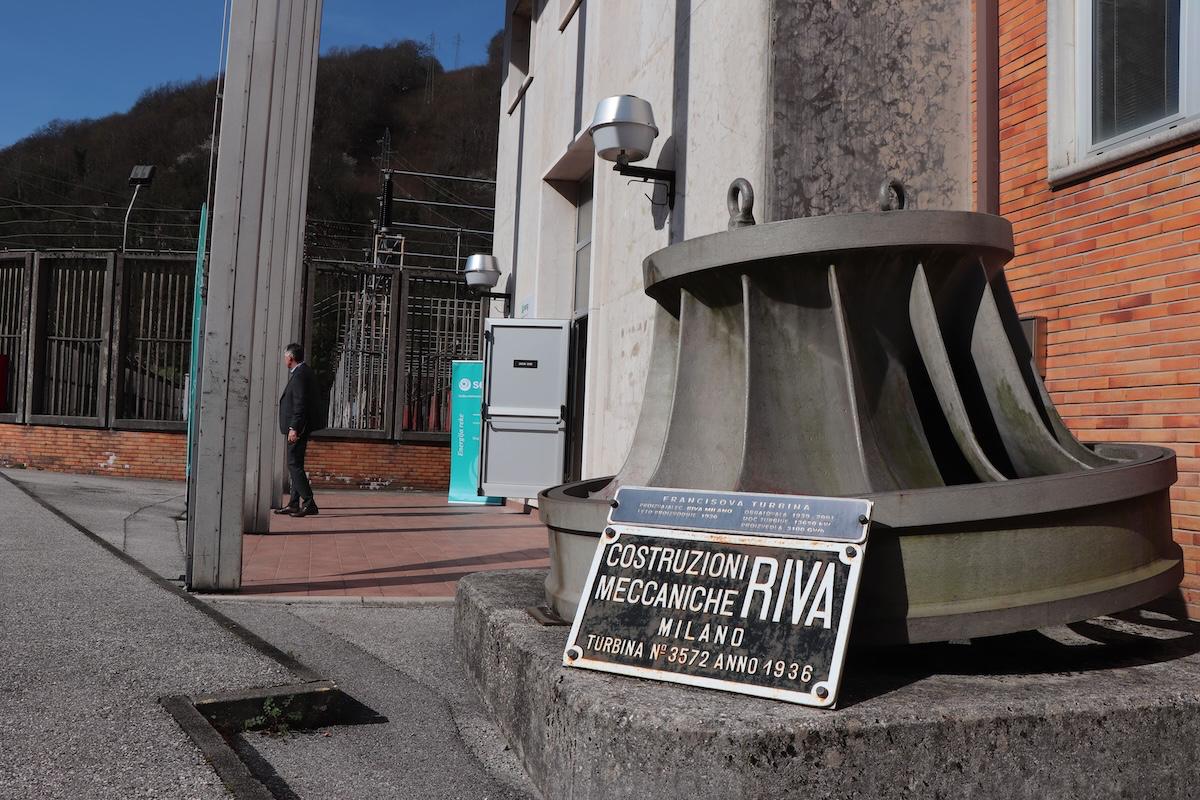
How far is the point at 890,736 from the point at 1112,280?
3681mm

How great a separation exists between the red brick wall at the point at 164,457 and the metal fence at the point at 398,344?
1.05 feet

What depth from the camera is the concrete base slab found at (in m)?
2.26

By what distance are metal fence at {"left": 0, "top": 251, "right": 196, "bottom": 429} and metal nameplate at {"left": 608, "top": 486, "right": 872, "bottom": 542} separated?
16.3 meters

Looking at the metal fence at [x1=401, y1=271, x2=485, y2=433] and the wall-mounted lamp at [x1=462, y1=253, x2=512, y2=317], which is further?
the metal fence at [x1=401, y1=271, x2=485, y2=433]

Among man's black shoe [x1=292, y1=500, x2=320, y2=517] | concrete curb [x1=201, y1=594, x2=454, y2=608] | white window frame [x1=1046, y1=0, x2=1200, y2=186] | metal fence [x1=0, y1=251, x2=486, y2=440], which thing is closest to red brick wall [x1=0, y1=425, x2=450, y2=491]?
metal fence [x1=0, y1=251, x2=486, y2=440]

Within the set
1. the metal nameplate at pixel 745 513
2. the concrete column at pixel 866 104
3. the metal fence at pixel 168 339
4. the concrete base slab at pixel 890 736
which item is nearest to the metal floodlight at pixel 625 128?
the concrete column at pixel 866 104

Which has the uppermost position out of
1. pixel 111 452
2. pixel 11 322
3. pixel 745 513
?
pixel 11 322

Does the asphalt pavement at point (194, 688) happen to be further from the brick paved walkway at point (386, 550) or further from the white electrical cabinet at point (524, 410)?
the white electrical cabinet at point (524, 410)

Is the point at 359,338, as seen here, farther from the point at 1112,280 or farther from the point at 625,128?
the point at 1112,280

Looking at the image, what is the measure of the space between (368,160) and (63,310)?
80.7m

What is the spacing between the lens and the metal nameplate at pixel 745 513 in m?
2.70

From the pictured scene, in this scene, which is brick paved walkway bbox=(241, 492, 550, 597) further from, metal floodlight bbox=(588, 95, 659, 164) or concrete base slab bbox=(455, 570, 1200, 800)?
concrete base slab bbox=(455, 570, 1200, 800)

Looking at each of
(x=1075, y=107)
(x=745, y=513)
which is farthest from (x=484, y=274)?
(x=745, y=513)

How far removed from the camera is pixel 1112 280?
5.07 meters
